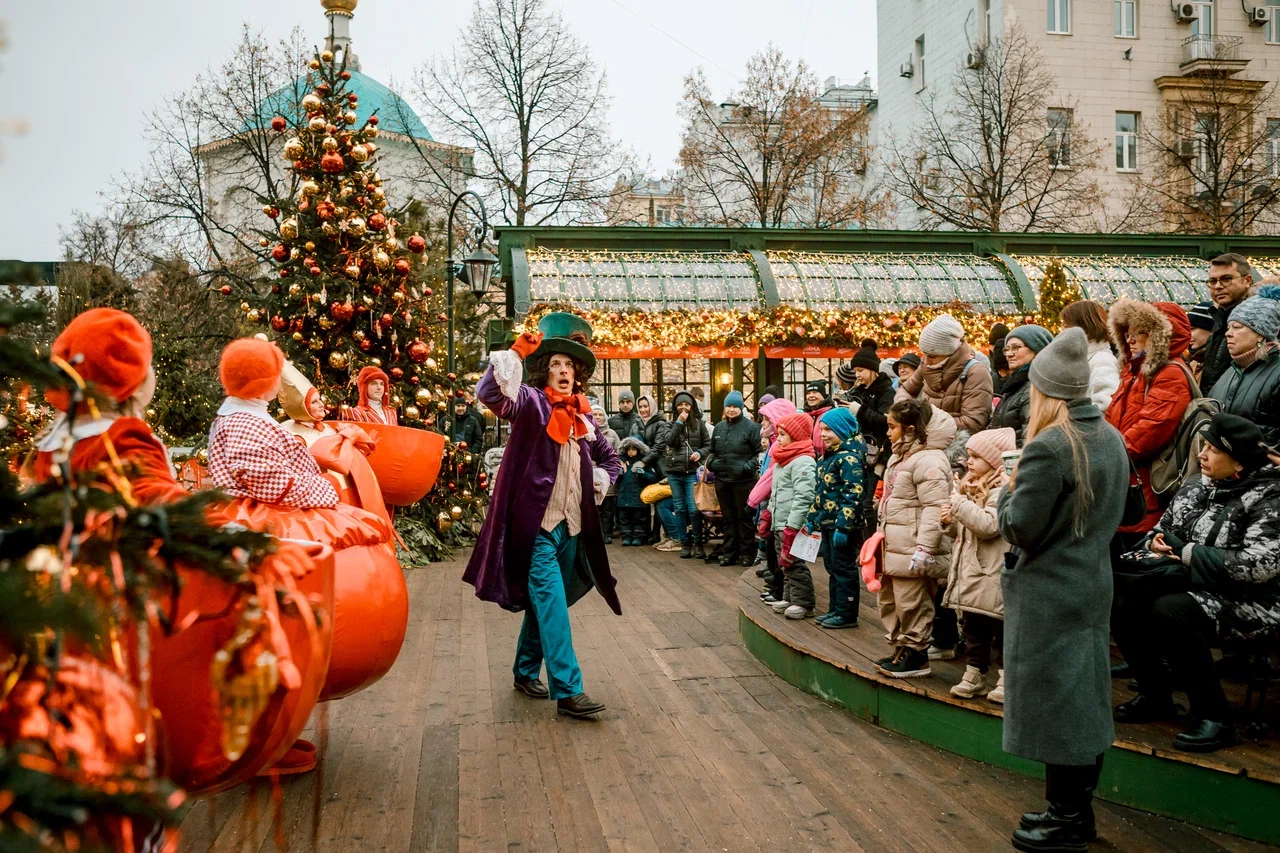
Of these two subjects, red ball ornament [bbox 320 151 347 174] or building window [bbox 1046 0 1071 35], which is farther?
building window [bbox 1046 0 1071 35]

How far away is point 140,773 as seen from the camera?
A: 1263 mm

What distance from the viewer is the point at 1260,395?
189 inches

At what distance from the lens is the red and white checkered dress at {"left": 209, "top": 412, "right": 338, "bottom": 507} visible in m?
4.25

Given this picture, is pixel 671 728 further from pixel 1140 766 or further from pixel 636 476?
pixel 636 476

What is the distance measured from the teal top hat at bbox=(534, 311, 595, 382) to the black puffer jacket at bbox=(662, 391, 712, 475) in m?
6.56

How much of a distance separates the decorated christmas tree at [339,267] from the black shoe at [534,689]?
5445 millimetres

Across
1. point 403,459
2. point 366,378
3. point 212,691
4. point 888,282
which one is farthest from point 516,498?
point 888,282

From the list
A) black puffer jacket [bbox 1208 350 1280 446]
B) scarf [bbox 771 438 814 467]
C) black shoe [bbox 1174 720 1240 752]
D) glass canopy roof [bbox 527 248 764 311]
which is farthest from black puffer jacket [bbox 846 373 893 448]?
glass canopy roof [bbox 527 248 764 311]

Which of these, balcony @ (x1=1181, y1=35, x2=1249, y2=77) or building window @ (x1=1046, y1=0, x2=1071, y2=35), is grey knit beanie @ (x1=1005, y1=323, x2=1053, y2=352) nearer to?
building window @ (x1=1046, y1=0, x2=1071, y2=35)

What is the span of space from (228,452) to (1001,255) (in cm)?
1717

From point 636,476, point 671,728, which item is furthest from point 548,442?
point 636,476

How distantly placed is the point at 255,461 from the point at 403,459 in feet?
7.67

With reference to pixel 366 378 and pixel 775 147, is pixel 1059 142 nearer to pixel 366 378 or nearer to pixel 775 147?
pixel 775 147

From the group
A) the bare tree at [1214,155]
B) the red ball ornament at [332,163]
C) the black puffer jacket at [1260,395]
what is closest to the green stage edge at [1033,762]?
the black puffer jacket at [1260,395]
